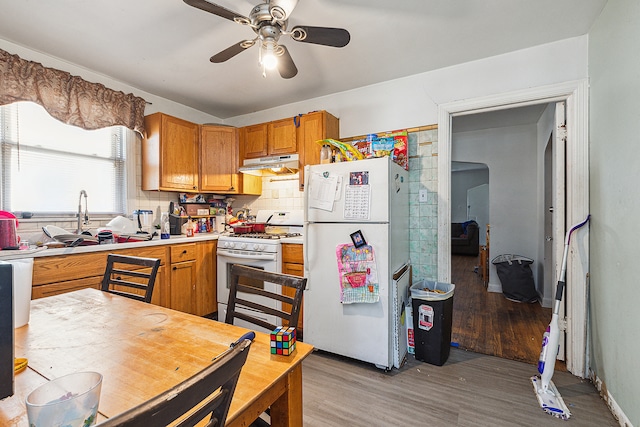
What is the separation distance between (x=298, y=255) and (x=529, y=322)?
2.57 metres

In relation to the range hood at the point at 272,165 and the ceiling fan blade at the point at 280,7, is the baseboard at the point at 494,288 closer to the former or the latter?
the range hood at the point at 272,165

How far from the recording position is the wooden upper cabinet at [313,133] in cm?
291

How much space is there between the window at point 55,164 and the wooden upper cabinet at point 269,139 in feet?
3.97

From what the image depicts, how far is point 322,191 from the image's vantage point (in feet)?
7.69

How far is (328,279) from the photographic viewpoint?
2.32 meters

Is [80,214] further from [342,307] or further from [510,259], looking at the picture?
[510,259]

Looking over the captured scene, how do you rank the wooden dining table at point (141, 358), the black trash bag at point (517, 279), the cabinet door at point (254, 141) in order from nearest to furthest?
the wooden dining table at point (141, 358) < the cabinet door at point (254, 141) < the black trash bag at point (517, 279)

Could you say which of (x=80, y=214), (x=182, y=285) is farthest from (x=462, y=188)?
(x=80, y=214)

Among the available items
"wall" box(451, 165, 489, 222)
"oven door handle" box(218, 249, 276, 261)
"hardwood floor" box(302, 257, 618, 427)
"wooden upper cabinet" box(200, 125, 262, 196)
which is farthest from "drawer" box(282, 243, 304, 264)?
"wall" box(451, 165, 489, 222)

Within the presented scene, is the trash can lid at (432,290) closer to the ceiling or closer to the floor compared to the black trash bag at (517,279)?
closer to the ceiling

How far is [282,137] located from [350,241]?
5.13ft

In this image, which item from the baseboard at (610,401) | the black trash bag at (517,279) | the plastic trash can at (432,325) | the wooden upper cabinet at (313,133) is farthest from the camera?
the black trash bag at (517,279)

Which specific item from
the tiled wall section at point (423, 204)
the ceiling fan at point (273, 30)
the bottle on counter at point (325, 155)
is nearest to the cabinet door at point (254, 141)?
the bottle on counter at point (325, 155)

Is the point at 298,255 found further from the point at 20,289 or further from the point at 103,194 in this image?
the point at 103,194
